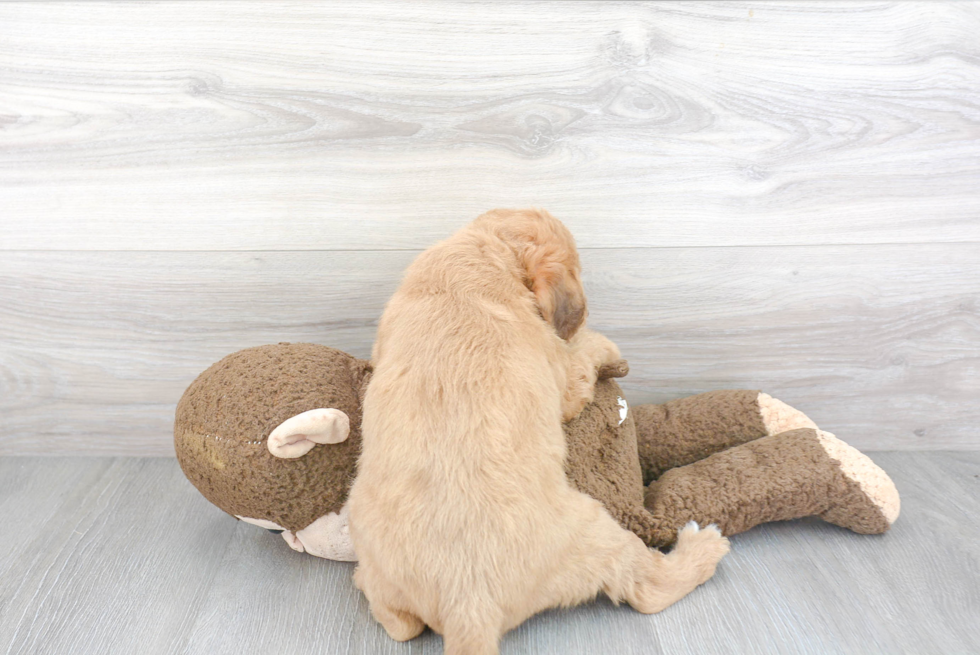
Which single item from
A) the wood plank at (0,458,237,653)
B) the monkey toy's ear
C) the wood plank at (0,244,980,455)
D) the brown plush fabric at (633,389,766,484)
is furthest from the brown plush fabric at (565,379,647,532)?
the wood plank at (0,458,237,653)

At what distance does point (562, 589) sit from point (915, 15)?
1.36m

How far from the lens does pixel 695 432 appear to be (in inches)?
59.3

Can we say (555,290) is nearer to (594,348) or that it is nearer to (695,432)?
(594,348)

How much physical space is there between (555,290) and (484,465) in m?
0.33

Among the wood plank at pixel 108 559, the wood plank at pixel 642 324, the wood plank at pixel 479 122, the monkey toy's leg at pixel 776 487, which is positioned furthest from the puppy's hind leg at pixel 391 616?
the wood plank at pixel 479 122

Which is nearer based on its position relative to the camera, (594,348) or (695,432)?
Result: (594,348)

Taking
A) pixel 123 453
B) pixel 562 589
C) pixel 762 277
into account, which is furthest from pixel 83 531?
pixel 762 277

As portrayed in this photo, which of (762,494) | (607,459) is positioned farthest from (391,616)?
(762,494)

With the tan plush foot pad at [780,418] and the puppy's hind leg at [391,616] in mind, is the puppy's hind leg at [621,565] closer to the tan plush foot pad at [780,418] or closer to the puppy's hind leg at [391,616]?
the puppy's hind leg at [391,616]

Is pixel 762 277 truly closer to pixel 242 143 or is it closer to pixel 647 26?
pixel 647 26

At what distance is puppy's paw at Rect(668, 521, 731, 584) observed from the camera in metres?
1.22

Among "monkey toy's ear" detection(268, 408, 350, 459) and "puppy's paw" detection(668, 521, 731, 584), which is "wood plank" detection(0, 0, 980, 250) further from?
"puppy's paw" detection(668, 521, 731, 584)

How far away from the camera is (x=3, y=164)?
1.52 meters

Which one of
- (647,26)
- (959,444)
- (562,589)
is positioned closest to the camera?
(562,589)
